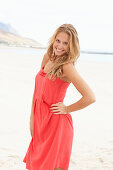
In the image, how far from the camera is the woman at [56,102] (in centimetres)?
190

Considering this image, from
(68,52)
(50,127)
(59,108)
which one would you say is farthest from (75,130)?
(68,52)

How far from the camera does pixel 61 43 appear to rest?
194 cm

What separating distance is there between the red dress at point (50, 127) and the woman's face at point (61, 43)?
208 millimetres

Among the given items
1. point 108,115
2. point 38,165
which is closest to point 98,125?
point 108,115

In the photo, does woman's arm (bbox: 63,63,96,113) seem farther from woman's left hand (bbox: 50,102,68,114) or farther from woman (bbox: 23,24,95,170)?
woman's left hand (bbox: 50,102,68,114)

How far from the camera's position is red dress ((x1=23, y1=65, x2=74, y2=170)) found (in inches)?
78.2

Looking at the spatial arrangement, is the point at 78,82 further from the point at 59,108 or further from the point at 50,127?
the point at 50,127

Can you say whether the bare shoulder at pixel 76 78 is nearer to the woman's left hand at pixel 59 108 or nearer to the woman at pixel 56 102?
the woman at pixel 56 102

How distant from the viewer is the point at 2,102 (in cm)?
652

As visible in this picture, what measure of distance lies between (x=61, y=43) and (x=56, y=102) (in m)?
0.45

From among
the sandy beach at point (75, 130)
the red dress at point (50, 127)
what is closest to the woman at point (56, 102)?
→ the red dress at point (50, 127)

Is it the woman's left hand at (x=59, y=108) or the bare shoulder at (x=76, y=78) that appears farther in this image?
the woman's left hand at (x=59, y=108)

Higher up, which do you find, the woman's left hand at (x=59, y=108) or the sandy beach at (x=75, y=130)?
the woman's left hand at (x=59, y=108)

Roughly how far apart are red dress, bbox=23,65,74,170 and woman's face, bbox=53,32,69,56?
21 cm
